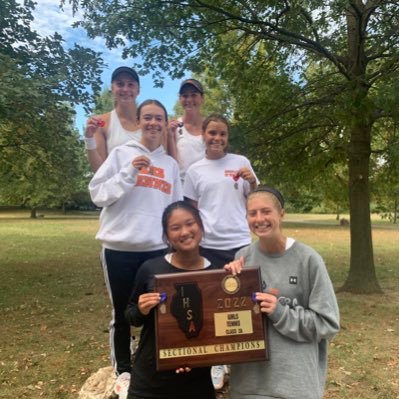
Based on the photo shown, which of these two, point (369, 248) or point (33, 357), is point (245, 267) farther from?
point (369, 248)

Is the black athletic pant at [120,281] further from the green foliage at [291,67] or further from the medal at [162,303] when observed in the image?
the green foliage at [291,67]

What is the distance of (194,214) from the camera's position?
8.53ft

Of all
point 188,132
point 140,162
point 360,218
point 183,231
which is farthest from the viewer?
point 360,218

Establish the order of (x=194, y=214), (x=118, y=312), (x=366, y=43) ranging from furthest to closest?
(x=366, y=43) < (x=118, y=312) < (x=194, y=214)

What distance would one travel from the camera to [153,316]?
242cm

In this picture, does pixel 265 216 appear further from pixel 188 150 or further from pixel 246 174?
pixel 188 150

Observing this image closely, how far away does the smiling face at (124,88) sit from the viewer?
138 inches

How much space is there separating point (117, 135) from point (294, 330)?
6.54 ft

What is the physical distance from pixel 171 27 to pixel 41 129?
2875 mm

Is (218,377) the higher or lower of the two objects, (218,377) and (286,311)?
the lower

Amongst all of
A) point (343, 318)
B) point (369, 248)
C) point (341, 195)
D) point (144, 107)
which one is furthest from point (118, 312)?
point (341, 195)

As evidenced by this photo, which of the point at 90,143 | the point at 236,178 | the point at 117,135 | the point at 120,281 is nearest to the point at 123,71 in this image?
the point at 117,135

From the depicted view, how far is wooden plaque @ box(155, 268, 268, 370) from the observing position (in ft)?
7.23

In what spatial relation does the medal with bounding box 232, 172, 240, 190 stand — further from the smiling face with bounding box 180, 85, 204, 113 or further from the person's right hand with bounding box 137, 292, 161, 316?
the person's right hand with bounding box 137, 292, 161, 316
